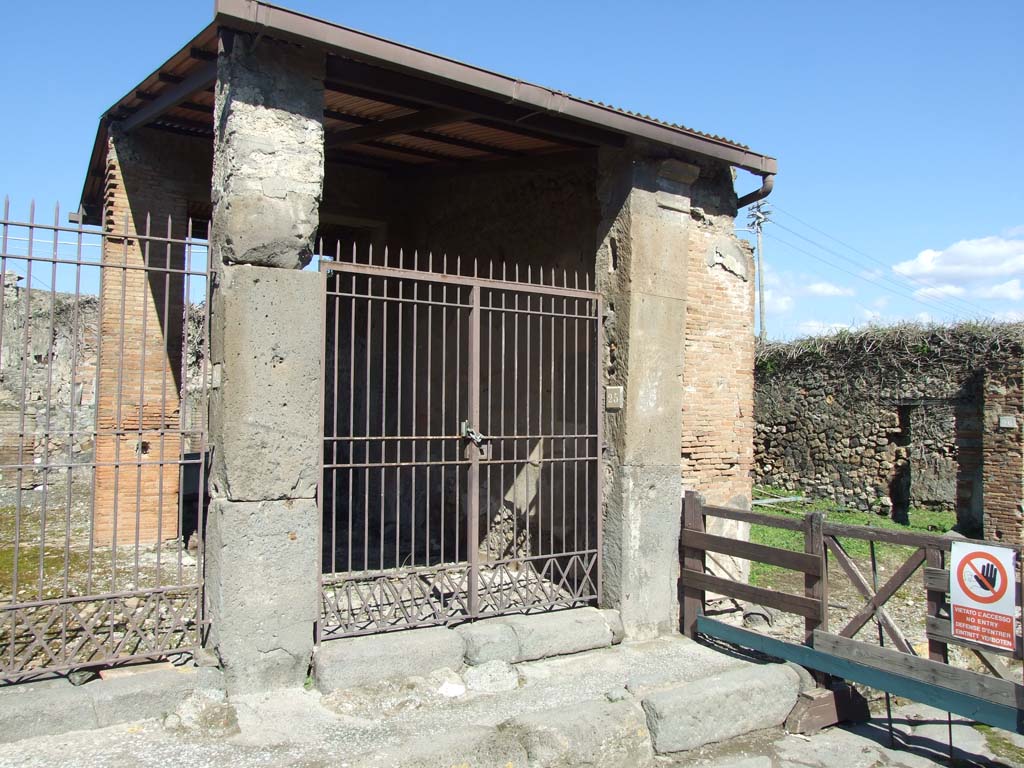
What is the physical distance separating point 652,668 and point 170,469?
571 cm

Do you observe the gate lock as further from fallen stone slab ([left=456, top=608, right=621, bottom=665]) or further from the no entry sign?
the no entry sign

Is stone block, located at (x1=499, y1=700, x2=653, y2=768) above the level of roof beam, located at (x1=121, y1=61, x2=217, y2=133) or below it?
below

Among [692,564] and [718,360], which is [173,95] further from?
[692,564]

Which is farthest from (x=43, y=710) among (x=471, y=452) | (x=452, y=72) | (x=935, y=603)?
(x=935, y=603)

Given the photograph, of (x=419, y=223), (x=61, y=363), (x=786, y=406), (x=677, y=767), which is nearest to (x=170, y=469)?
(x=419, y=223)

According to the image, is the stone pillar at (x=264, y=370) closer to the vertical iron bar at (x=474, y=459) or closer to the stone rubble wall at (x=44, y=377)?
the vertical iron bar at (x=474, y=459)

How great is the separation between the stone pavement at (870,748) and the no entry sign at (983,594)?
0.84 meters

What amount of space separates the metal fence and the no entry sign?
4.24 metres

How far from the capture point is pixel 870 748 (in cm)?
475

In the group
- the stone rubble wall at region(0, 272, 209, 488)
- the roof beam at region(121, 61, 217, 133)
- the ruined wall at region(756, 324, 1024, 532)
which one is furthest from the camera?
the stone rubble wall at region(0, 272, 209, 488)

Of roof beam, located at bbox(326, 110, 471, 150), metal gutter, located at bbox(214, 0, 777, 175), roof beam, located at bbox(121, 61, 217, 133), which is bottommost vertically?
metal gutter, located at bbox(214, 0, 777, 175)

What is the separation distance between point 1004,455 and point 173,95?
11.6m

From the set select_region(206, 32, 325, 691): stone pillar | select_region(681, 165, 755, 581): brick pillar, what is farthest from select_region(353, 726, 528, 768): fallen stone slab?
select_region(681, 165, 755, 581): brick pillar

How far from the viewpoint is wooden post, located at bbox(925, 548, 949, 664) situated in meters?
4.53
